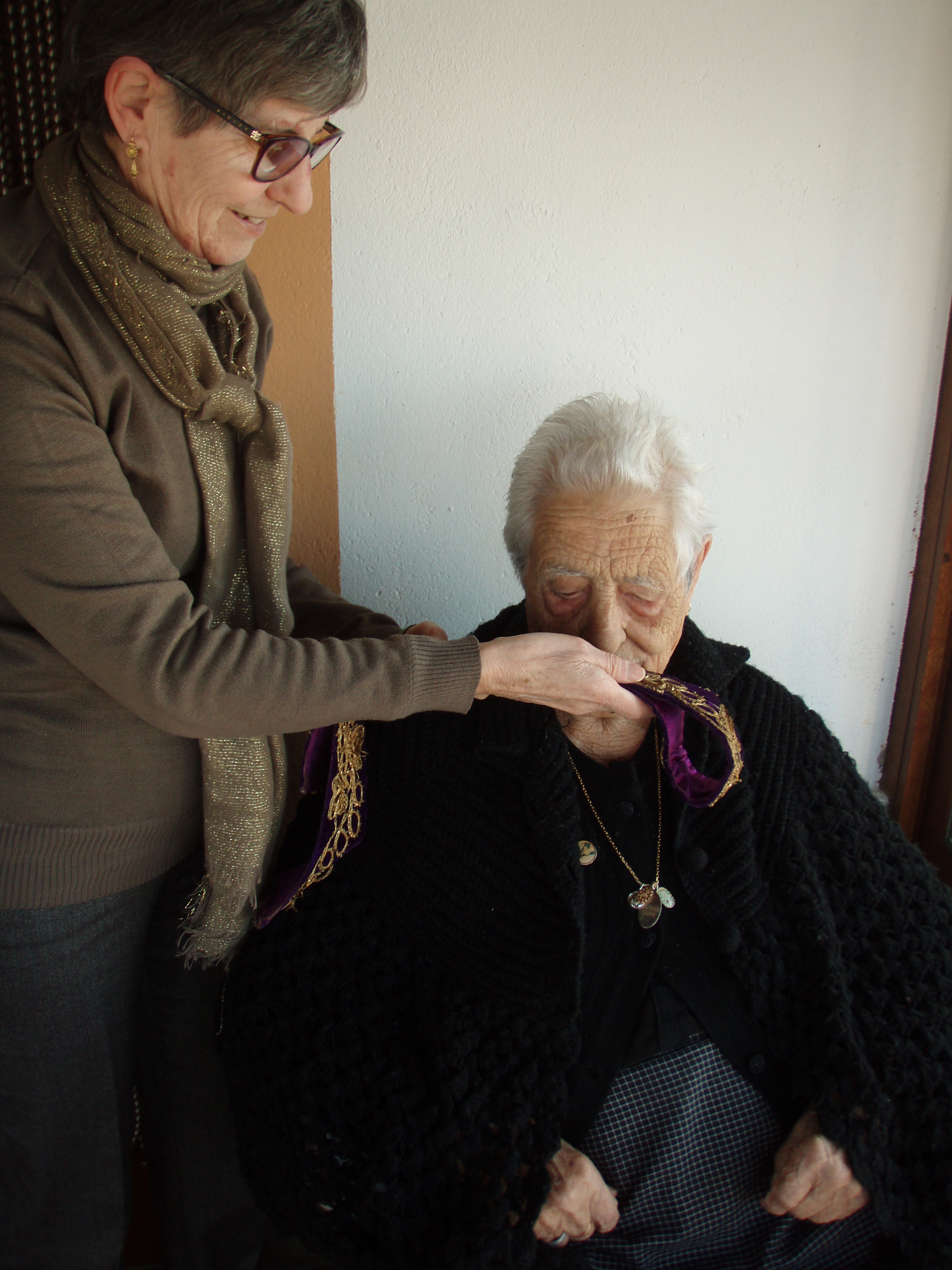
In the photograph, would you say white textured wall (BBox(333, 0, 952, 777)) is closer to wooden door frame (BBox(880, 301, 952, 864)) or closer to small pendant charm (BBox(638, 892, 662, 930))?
wooden door frame (BBox(880, 301, 952, 864))

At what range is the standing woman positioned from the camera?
103 centimetres

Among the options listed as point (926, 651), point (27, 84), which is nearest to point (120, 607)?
point (27, 84)

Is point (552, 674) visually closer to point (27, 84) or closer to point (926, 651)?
point (926, 651)

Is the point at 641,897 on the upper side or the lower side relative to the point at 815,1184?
upper

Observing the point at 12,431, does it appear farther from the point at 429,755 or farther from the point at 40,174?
the point at 429,755

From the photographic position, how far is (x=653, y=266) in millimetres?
1818

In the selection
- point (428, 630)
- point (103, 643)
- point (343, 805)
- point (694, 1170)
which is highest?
point (103, 643)

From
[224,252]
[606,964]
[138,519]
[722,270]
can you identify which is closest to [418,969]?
[606,964]

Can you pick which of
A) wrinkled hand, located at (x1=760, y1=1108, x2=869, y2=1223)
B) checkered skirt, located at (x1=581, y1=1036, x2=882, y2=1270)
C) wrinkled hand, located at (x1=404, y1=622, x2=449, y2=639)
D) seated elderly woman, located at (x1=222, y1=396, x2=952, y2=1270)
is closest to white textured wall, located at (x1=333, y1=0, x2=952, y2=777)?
wrinkled hand, located at (x1=404, y1=622, x2=449, y2=639)

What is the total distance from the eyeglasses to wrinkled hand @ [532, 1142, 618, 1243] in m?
1.44

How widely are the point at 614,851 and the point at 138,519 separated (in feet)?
2.99

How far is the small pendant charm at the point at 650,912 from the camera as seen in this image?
4.44 feet

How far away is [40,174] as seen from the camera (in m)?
1.13

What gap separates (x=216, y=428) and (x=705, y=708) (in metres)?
0.89
